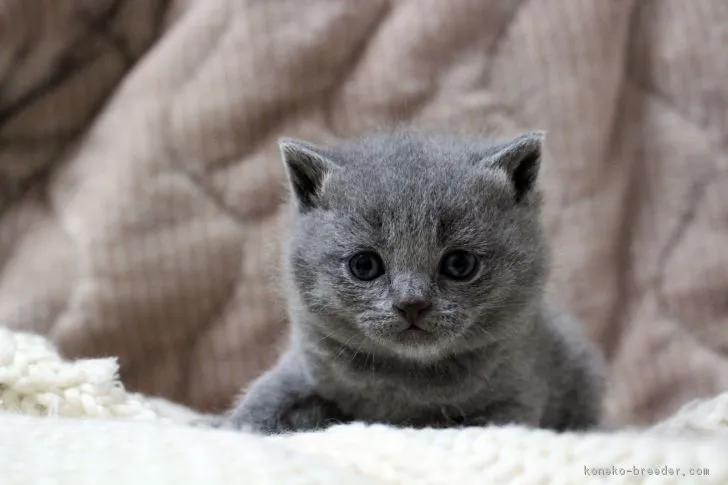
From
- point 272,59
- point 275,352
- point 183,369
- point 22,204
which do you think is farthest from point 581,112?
point 22,204

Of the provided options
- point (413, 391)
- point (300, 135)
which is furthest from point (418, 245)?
point (300, 135)

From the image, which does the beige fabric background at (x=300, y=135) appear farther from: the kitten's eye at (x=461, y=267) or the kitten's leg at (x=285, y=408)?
the kitten's eye at (x=461, y=267)

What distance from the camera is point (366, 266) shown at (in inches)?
46.5

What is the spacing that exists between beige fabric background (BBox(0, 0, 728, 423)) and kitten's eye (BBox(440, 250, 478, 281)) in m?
0.57

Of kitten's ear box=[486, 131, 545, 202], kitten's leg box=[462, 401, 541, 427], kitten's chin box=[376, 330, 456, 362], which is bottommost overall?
kitten's leg box=[462, 401, 541, 427]

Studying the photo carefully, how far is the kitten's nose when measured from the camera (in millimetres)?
1104

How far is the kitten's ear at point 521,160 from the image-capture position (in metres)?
1.22

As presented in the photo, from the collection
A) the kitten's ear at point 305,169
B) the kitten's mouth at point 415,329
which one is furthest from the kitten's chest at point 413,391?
the kitten's ear at point 305,169

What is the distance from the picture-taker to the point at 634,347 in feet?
5.68

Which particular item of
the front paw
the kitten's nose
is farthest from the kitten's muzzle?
the front paw

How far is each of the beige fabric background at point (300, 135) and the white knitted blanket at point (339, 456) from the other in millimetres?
608

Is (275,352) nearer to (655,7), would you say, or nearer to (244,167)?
(244,167)

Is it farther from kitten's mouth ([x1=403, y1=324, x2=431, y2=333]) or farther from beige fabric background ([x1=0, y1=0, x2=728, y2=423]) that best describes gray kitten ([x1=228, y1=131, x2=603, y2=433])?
beige fabric background ([x1=0, y1=0, x2=728, y2=423])

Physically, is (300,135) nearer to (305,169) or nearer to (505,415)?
(305,169)
